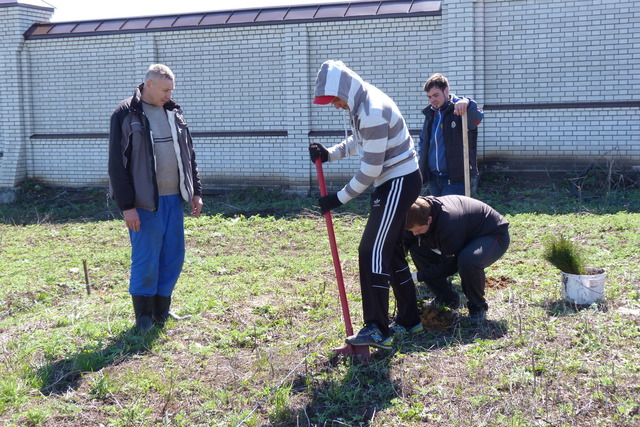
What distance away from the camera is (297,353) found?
4.43 metres

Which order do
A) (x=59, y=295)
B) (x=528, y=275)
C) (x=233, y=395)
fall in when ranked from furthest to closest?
(x=59, y=295), (x=528, y=275), (x=233, y=395)

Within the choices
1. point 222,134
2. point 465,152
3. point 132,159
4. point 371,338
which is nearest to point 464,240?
point 371,338

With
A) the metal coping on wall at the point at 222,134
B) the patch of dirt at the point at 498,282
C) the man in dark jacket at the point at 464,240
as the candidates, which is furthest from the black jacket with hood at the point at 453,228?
the metal coping on wall at the point at 222,134

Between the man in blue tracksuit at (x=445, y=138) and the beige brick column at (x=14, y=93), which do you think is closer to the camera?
the man in blue tracksuit at (x=445, y=138)

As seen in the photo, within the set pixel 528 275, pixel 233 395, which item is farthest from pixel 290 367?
pixel 528 275

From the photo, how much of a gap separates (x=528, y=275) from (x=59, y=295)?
424 cm

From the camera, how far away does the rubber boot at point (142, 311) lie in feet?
16.1

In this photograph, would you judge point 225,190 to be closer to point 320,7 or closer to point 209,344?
point 320,7

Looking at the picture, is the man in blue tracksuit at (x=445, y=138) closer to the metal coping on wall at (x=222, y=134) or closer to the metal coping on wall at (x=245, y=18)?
the metal coping on wall at (x=245, y=18)

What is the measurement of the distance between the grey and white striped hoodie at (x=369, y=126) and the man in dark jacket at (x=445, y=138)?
6.31ft

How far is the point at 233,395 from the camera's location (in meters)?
3.88

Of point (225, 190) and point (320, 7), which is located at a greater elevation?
point (320, 7)

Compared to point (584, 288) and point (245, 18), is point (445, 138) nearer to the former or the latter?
point (584, 288)

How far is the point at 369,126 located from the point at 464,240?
4.16ft
